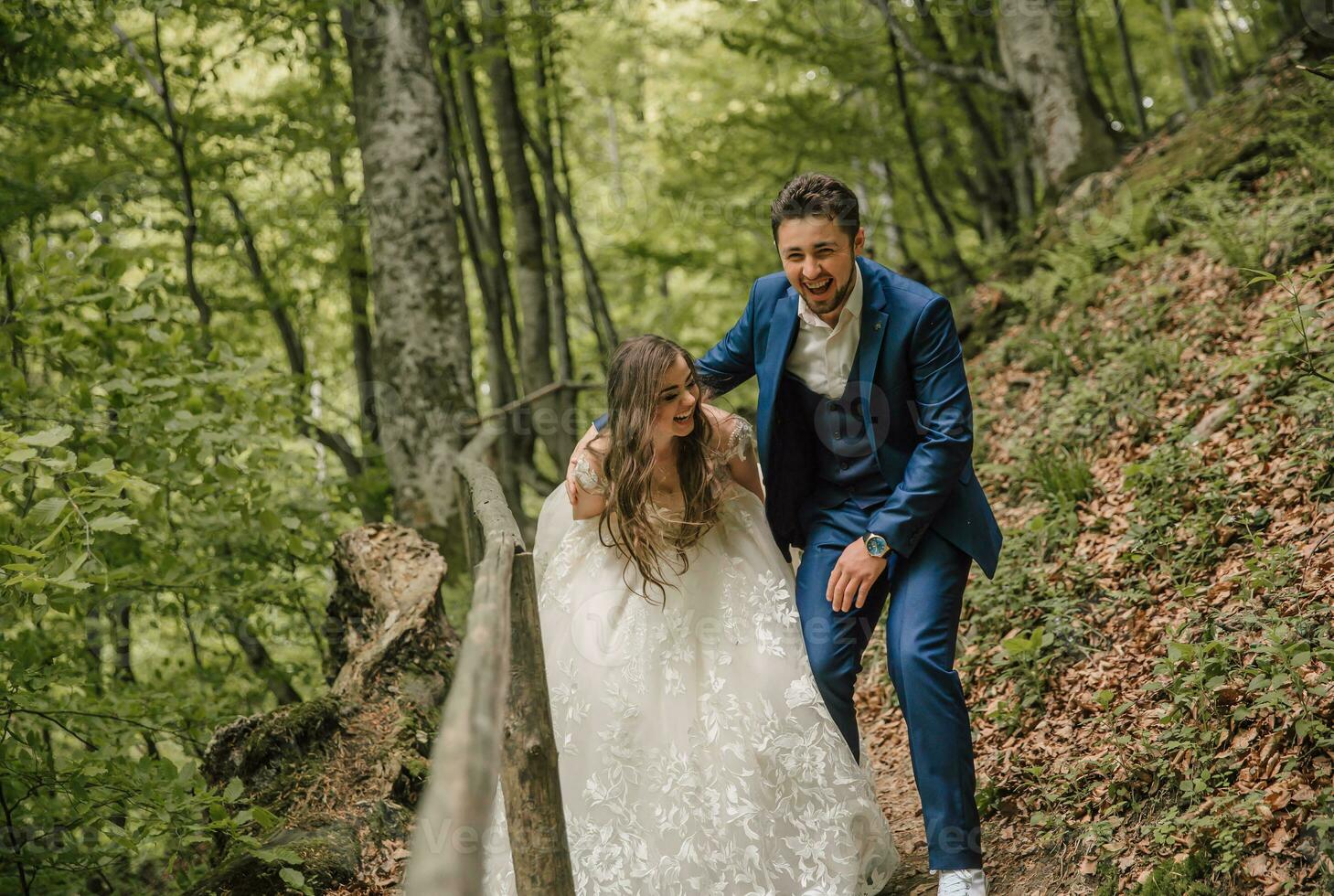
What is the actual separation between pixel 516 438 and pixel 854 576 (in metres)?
7.81

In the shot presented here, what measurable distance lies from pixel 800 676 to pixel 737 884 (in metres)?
0.69

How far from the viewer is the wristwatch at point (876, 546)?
326 cm

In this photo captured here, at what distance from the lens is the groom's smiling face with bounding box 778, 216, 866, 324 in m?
3.30

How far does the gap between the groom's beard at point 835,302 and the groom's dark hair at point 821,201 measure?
0.18 m

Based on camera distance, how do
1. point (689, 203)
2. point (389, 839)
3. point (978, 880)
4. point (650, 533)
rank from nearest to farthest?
point (978, 880) < point (650, 533) < point (389, 839) < point (689, 203)

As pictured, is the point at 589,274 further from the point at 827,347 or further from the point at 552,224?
the point at 827,347

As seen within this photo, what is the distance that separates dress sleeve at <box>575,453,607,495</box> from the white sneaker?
169cm

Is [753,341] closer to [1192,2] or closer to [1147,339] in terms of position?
[1147,339]

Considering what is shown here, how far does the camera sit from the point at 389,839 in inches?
167

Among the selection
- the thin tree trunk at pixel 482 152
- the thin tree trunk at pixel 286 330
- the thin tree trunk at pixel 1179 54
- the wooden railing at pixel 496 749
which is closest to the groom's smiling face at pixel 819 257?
the wooden railing at pixel 496 749

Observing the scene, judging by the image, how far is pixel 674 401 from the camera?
11.6 feet

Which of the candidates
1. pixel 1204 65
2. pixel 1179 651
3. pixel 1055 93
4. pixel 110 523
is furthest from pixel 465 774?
pixel 1204 65

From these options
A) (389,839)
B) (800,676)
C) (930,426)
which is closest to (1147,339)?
(930,426)

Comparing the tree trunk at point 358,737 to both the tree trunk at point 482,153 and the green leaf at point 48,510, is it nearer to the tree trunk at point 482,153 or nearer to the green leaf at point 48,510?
the green leaf at point 48,510
